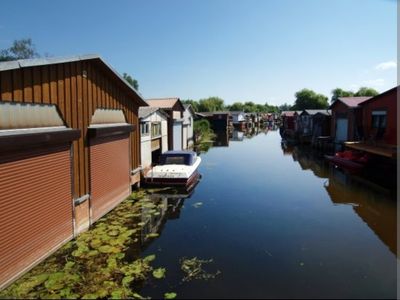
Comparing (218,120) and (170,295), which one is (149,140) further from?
(218,120)

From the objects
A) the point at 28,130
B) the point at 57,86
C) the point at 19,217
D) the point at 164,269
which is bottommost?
the point at 164,269

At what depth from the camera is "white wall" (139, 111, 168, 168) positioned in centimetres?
1814

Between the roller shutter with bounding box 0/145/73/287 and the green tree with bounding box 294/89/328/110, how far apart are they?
10044 cm

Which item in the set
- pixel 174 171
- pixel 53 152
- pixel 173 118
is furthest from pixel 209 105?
pixel 53 152

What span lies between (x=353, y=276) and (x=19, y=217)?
7577 mm

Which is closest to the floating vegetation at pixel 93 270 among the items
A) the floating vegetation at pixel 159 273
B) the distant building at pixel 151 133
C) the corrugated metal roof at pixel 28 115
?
the floating vegetation at pixel 159 273

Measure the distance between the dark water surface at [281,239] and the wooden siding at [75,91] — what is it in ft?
11.3

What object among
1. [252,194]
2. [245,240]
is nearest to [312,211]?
[252,194]

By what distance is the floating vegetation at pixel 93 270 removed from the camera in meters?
6.51

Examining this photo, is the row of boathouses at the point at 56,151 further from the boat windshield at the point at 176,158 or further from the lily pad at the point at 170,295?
the boat windshield at the point at 176,158

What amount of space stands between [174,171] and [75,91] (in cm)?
763

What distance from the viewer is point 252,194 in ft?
49.0

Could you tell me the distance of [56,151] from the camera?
862 centimetres

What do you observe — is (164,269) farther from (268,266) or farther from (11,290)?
(11,290)
